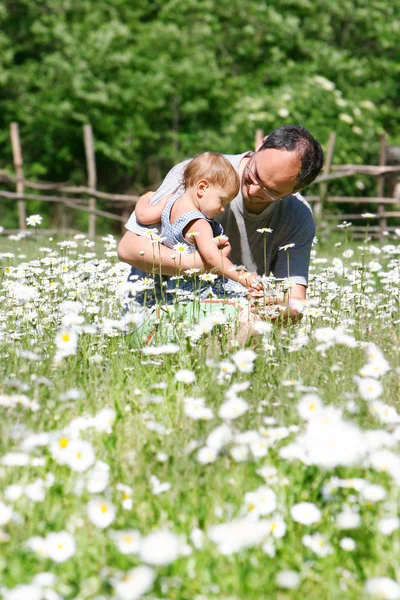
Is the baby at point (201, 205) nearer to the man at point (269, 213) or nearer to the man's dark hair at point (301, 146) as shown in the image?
the man at point (269, 213)

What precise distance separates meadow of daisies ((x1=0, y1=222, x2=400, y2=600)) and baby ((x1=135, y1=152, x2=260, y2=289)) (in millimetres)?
484

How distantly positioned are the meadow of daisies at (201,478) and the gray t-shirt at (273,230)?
97 cm

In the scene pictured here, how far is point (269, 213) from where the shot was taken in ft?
12.0

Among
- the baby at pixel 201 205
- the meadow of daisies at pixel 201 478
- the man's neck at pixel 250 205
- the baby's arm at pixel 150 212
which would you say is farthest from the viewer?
the man's neck at pixel 250 205

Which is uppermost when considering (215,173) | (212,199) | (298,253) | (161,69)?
(215,173)

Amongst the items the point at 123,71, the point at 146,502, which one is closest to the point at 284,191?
the point at 146,502

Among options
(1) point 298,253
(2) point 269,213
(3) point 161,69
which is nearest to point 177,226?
(2) point 269,213

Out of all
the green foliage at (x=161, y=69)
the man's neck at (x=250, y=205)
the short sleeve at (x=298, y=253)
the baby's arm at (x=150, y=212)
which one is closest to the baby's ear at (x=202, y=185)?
the baby's arm at (x=150, y=212)

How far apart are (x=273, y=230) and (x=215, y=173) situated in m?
0.60

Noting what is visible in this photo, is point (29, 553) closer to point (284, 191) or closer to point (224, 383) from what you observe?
point (224, 383)

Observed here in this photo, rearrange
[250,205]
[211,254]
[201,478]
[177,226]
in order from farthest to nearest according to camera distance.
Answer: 1. [250,205]
2. [177,226]
3. [211,254]
4. [201,478]

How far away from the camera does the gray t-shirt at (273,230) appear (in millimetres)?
3609

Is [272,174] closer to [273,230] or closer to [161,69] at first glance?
[273,230]

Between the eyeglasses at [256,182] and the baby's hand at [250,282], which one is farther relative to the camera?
the eyeglasses at [256,182]
